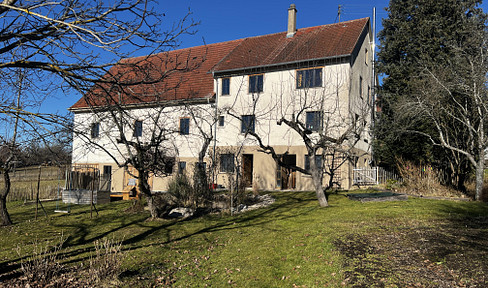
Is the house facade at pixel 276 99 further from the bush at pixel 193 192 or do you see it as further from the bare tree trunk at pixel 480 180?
the bare tree trunk at pixel 480 180

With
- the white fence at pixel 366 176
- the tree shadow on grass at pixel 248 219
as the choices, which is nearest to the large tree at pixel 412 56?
the white fence at pixel 366 176

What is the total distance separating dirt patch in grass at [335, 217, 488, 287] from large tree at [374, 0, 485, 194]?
44.0 feet

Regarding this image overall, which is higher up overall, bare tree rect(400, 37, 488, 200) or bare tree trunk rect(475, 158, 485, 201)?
bare tree rect(400, 37, 488, 200)

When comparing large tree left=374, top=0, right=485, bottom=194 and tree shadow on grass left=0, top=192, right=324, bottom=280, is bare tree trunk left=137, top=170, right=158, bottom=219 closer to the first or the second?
tree shadow on grass left=0, top=192, right=324, bottom=280

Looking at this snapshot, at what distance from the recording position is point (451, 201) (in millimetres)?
14570

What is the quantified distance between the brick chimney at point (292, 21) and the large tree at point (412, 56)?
22.5 feet

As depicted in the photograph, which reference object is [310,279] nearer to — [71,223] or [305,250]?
[305,250]

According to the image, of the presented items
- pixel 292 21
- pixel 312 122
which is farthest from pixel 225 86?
pixel 292 21

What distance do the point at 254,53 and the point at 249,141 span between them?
262 inches

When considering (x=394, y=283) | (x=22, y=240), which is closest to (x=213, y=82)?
(x=22, y=240)

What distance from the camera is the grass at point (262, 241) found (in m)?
6.89

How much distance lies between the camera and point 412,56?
2459 centimetres

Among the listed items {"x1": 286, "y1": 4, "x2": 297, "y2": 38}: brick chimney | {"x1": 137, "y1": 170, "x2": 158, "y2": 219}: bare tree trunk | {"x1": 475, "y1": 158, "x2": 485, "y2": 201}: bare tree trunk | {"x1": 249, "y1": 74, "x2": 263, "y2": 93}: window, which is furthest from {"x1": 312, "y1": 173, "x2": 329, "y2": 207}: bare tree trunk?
{"x1": 286, "y1": 4, "x2": 297, "y2": 38}: brick chimney

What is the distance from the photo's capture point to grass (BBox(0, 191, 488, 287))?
6.89 metres
